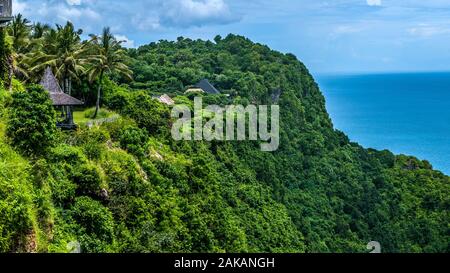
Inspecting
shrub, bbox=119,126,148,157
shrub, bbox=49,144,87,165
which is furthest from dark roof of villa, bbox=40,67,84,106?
shrub, bbox=49,144,87,165

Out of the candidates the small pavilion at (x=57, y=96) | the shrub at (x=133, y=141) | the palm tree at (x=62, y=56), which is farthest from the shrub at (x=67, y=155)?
the palm tree at (x=62, y=56)

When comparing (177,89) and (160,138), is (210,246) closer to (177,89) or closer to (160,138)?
(160,138)

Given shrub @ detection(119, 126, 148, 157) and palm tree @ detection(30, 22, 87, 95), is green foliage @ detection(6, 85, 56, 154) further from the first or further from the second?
palm tree @ detection(30, 22, 87, 95)

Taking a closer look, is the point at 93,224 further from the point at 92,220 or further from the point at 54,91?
the point at 54,91

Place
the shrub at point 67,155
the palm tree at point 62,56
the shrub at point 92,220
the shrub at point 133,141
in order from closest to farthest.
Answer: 1. the shrub at point 92,220
2. the shrub at point 67,155
3. the shrub at point 133,141
4. the palm tree at point 62,56

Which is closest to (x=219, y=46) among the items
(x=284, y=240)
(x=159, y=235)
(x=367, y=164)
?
(x=367, y=164)

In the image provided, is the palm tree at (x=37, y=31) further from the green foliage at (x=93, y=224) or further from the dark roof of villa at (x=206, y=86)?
the dark roof of villa at (x=206, y=86)
